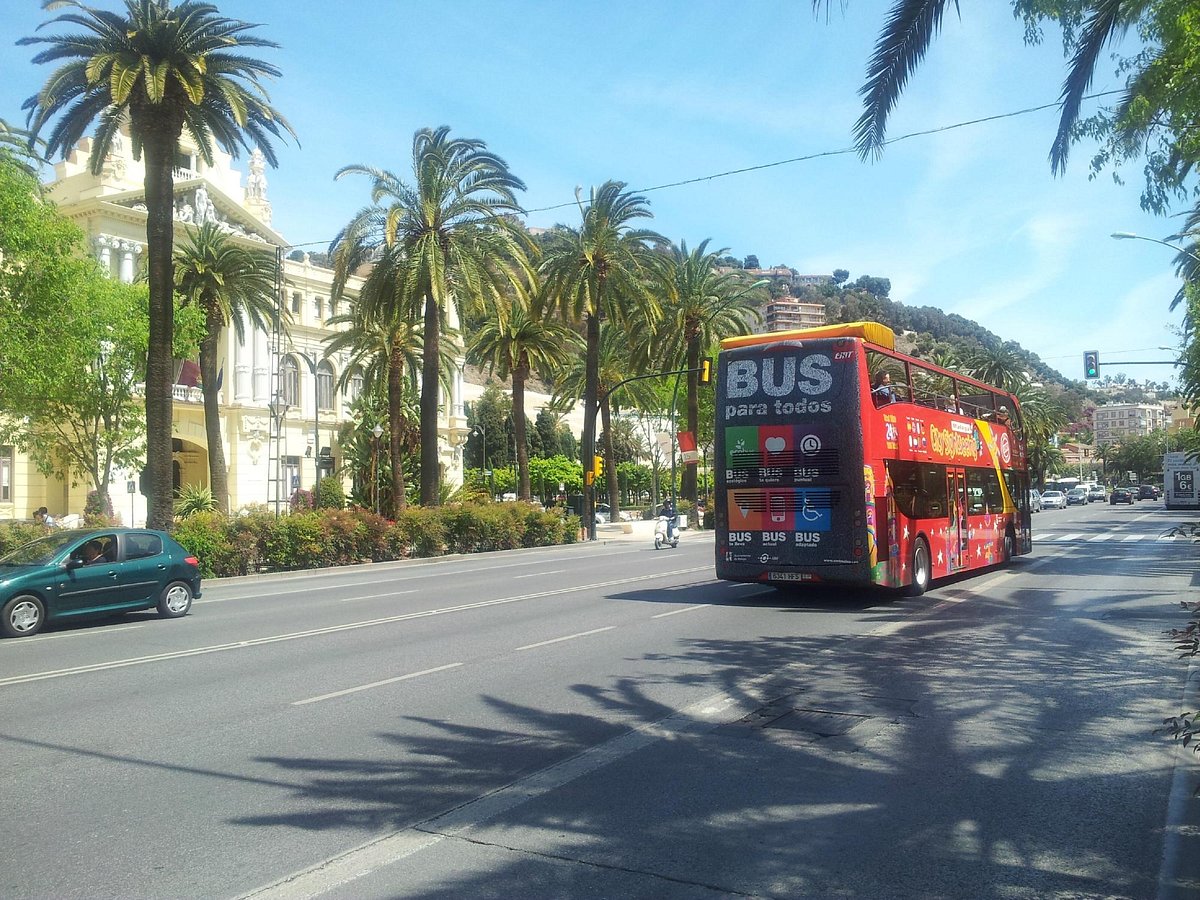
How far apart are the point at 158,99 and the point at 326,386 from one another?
1650 inches

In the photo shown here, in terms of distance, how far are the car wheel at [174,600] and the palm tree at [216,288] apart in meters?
21.2

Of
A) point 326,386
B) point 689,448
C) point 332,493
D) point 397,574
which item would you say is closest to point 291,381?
point 326,386

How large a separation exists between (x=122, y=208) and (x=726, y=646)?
144ft

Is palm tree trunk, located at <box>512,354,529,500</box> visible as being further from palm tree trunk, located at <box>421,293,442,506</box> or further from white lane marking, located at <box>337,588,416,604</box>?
white lane marking, located at <box>337,588,416,604</box>

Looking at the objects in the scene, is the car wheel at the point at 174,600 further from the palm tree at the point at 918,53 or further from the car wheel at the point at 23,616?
the palm tree at the point at 918,53

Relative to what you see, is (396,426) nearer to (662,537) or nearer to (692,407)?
(662,537)

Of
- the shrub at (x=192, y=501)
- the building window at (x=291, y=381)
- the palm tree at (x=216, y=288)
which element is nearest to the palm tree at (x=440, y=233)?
the palm tree at (x=216, y=288)

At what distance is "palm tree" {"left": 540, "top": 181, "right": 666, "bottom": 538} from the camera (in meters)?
39.9

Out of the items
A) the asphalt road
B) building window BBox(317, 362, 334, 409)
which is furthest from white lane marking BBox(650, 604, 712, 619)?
building window BBox(317, 362, 334, 409)

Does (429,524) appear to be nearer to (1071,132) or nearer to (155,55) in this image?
(155,55)

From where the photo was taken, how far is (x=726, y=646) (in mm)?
11500

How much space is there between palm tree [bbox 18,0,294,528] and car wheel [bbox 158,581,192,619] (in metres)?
8.27

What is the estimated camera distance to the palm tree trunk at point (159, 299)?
23031 mm


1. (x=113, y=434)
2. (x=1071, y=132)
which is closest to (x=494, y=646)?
(x=1071, y=132)
